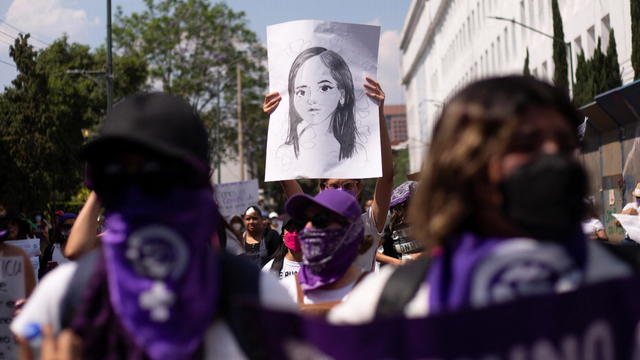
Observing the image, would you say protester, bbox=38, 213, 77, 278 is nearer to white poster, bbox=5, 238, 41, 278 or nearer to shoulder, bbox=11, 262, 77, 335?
white poster, bbox=5, 238, 41, 278

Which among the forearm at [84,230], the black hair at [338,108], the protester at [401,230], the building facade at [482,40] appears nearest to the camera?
the forearm at [84,230]

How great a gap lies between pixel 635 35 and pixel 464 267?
24.7 m

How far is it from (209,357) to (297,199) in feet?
6.29

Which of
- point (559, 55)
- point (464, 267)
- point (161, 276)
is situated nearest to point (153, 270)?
point (161, 276)

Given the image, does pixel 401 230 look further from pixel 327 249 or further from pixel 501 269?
pixel 501 269

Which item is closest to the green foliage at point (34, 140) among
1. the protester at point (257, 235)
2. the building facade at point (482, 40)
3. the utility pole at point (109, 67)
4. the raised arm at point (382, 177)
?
the utility pole at point (109, 67)

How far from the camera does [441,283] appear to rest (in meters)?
2.02

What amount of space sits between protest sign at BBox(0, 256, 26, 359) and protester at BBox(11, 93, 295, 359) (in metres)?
3.07

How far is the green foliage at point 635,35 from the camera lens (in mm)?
24641

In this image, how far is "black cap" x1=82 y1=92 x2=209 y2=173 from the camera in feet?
6.89

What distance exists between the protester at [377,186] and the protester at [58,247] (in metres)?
3.48

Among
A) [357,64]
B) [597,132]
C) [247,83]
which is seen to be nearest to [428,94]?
[247,83]

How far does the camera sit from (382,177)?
208 inches

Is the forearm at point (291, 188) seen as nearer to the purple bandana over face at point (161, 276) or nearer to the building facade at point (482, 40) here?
the building facade at point (482, 40)
